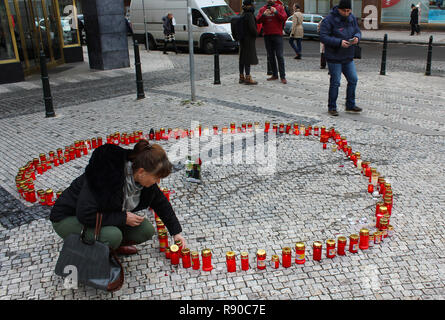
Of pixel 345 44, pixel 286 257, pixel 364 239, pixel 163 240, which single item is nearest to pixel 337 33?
pixel 345 44

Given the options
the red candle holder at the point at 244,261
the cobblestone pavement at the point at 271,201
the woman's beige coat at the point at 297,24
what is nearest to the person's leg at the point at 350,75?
the cobblestone pavement at the point at 271,201

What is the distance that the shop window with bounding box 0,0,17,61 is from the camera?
12266 mm

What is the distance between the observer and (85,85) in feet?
39.7

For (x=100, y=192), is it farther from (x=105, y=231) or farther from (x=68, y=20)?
(x=68, y=20)

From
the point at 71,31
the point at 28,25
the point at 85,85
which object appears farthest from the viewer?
the point at 71,31

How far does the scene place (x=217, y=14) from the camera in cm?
1884

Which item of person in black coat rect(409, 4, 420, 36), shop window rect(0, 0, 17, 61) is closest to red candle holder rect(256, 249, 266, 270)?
shop window rect(0, 0, 17, 61)

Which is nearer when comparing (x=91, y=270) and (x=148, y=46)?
(x=91, y=270)

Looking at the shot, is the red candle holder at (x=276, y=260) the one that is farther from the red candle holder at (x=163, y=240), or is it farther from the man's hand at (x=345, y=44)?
the man's hand at (x=345, y=44)

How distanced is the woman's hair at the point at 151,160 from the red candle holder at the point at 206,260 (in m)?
0.79

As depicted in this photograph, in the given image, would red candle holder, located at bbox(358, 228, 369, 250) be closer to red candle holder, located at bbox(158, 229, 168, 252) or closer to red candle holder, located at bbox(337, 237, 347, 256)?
red candle holder, located at bbox(337, 237, 347, 256)
